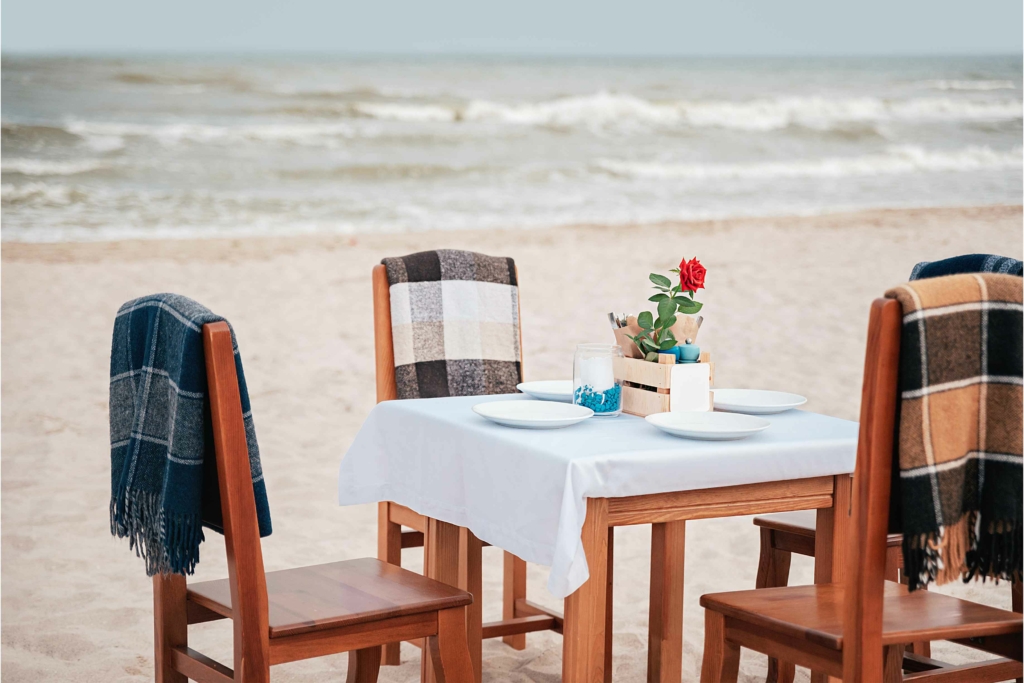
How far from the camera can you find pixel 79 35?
1633 cm

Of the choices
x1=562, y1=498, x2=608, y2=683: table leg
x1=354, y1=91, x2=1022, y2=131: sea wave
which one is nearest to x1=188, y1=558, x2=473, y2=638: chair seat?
x1=562, y1=498, x2=608, y2=683: table leg

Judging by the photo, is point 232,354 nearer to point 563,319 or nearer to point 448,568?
point 448,568

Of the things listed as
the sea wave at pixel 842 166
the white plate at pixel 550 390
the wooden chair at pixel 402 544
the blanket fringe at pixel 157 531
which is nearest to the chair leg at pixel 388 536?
the wooden chair at pixel 402 544

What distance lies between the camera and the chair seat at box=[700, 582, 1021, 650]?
1.66 m

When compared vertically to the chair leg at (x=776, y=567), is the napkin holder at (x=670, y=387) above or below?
above

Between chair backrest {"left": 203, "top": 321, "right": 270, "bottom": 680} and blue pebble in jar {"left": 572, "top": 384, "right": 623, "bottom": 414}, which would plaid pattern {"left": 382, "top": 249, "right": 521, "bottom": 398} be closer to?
blue pebble in jar {"left": 572, "top": 384, "right": 623, "bottom": 414}

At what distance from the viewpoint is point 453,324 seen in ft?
9.23

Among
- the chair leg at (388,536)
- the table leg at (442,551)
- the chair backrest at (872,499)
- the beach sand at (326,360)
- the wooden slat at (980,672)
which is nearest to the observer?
the chair backrest at (872,499)

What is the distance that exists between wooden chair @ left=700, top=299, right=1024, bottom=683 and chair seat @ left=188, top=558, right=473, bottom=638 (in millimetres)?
466

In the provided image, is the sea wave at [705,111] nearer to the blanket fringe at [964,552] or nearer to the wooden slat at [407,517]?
the wooden slat at [407,517]

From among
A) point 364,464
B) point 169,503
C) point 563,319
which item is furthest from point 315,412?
point 169,503

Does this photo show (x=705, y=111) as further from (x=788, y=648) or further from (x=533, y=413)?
(x=788, y=648)

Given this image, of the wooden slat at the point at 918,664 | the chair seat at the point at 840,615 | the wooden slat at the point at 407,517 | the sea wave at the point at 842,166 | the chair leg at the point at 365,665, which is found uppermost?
the sea wave at the point at 842,166

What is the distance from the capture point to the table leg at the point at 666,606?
2227mm
